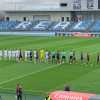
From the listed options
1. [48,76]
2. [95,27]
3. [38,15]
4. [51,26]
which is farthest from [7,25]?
[48,76]

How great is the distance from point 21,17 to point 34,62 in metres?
52.7

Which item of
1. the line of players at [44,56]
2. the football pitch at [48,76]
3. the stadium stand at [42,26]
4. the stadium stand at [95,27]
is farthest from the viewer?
the stadium stand at [42,26]

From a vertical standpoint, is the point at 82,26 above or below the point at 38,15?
below

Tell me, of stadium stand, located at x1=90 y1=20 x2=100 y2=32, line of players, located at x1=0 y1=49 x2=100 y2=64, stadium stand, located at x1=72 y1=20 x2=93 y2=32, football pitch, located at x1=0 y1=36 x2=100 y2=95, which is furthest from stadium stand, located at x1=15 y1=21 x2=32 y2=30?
football pitch, located at x1=0 y1=36 x2=100 y2=95

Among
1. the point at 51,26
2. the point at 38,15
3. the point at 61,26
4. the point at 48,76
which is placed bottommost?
the point at 51,26

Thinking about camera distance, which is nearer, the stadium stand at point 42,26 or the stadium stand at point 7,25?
the stadium stand at point 42,26

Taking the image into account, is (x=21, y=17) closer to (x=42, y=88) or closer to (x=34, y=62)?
(x=34, y=62)

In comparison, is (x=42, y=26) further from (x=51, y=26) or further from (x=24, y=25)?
(x=24, y=25)

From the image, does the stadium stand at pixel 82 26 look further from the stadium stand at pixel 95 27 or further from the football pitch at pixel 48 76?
the football pitch at pixel 48 76

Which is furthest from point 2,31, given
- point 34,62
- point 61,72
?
point 61,72

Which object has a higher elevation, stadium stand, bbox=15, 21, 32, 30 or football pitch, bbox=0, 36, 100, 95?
football pitch, bbox=0, 36, 100, 95

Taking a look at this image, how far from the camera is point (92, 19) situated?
85.6 meters

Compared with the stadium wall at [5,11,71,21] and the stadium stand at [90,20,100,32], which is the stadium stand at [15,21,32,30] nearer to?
the stadium wall at [5,11,71,21]

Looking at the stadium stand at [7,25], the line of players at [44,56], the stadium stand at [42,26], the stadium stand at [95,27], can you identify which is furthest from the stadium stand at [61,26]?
the line of players at [44,56]
